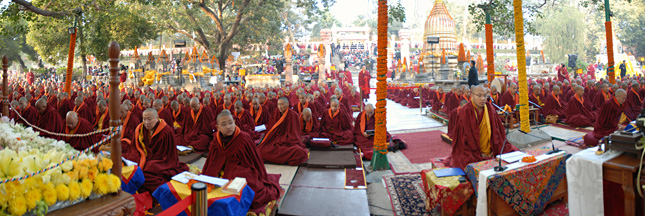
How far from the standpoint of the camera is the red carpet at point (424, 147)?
7734mm

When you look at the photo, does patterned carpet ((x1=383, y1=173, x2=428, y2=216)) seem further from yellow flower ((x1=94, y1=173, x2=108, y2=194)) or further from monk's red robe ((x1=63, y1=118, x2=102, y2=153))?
monk's red robe ((x1=63, y1=118, x2=102, y2=153))

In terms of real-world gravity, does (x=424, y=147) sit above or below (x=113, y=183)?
below

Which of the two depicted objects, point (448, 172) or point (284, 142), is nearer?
point (448, 172)

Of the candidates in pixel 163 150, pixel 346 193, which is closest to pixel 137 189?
pixel 163 150

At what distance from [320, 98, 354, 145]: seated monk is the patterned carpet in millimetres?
2346

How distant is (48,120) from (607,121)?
1116 cm

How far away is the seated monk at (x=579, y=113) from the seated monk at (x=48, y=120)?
1195cm

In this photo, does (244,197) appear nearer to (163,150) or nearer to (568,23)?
(163,150)

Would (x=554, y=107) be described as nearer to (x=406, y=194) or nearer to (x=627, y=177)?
(x=406, y=194)

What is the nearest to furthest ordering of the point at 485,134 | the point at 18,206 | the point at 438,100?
the point at 18,206
the point at 485,134
the point at 438,100

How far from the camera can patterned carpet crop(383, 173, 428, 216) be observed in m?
4.91

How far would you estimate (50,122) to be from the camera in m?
7.80

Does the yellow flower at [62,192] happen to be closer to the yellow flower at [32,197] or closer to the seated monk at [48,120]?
the yellow flower at [32,197]

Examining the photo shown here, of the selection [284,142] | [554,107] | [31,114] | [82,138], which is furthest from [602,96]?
[31,114]
